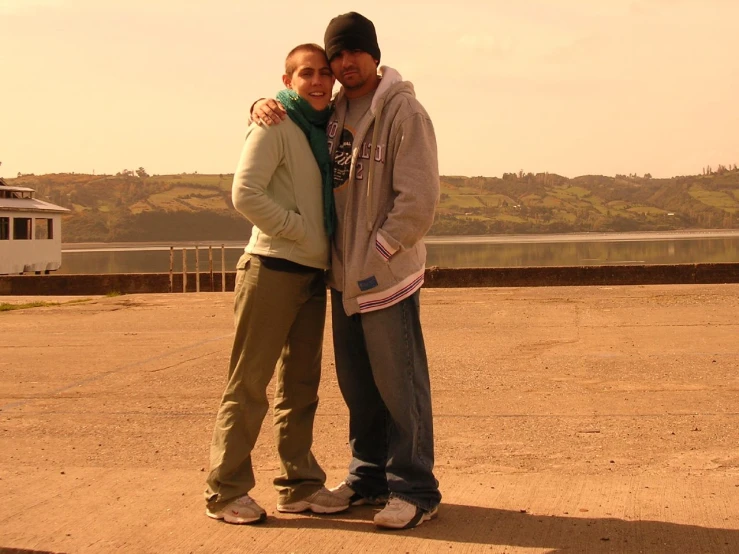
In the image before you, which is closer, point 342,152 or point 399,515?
point 399,515

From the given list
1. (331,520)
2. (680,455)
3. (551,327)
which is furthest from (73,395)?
(551,327)

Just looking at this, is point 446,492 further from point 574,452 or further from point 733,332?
point 733,332

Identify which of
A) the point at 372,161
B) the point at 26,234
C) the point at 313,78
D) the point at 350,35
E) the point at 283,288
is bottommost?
the point at 26,234

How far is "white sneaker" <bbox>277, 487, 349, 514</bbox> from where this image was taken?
163 inches

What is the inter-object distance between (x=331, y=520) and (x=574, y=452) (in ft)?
5.41

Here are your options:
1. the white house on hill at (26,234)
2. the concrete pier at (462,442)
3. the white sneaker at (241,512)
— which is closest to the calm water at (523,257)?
the white house on hill at (26,234)

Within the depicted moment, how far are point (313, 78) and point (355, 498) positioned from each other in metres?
1.74

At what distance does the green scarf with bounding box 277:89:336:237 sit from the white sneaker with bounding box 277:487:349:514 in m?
1.06

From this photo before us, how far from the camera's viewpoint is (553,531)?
380cm

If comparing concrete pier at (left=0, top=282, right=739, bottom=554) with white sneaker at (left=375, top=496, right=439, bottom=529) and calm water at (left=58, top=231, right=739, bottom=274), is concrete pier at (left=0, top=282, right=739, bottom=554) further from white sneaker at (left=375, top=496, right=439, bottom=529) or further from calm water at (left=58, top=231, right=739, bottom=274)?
calm water at (left=58, top=231, right=739, bottom=274)

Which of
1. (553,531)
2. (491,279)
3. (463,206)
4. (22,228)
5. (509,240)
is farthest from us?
(463,206)

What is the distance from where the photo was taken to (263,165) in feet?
13.0

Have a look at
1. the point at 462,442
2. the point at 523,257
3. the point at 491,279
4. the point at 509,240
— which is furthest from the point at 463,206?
the point at 462,442

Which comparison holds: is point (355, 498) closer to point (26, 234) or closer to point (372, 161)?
point (372, 161)
